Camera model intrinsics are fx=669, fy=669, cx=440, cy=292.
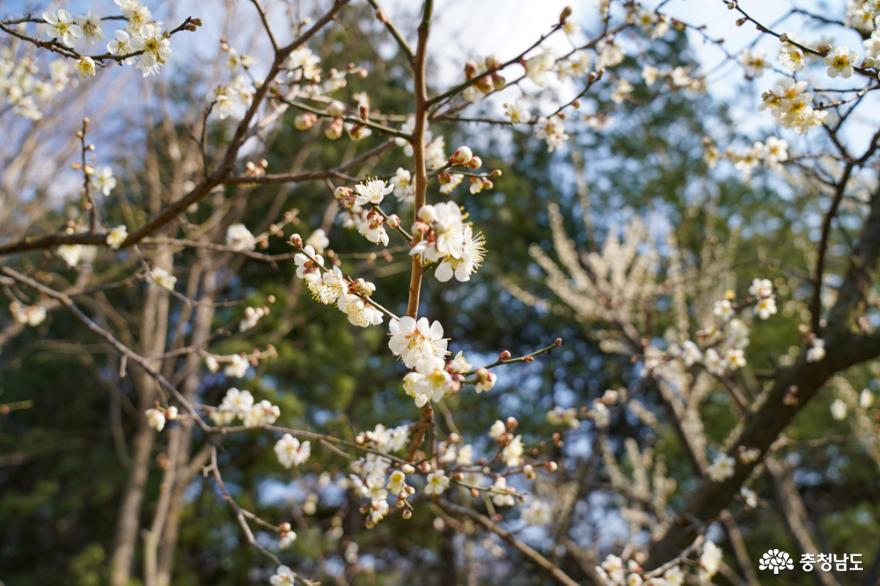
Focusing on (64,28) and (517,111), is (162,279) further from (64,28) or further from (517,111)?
(517,111)

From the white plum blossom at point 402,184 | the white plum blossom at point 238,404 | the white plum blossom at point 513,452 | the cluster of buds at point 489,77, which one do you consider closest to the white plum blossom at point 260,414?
the white plum blossom at point 238,404

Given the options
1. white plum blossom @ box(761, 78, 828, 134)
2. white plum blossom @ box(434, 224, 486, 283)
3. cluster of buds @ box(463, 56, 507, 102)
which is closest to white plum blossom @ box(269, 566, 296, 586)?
white plum blossom @ box(434, 224, 486, 283)

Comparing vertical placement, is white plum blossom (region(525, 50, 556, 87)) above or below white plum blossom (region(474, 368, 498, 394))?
above

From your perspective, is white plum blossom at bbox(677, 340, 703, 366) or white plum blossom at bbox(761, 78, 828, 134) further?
white plum blossom at bbox(677, 340, 703, 366)

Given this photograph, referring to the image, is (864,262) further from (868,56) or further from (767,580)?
(767,580)

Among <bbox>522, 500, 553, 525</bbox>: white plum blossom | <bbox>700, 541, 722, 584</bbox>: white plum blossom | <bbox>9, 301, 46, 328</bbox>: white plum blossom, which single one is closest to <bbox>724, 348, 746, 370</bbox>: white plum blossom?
<bbox>700, 541, 722, 584</bbox>: white plum blossom

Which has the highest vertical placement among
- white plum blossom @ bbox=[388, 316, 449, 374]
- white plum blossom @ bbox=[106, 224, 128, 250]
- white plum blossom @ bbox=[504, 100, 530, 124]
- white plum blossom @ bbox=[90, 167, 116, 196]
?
white plum blossom @ bbox=[504, 100, 530, 124]

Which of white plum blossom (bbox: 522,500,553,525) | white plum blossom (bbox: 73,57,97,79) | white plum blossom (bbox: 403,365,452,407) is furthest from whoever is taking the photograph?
white plum blossom (bbox: 522,500,553,525)

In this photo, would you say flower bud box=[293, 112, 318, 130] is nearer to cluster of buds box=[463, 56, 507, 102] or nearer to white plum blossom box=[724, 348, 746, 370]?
cluster of buds box=[463, 56, 507, 102]

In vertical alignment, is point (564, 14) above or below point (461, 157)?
above

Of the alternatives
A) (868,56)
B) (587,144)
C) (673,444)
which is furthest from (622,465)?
(868,56)

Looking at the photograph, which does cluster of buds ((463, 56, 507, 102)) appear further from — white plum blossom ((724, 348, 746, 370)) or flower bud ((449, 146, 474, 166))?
white plum blossom ((724, 348, 746, 370))

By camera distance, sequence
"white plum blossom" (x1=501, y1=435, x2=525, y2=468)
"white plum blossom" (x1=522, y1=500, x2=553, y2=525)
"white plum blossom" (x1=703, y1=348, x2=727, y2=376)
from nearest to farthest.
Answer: "white plum blossom" (x1=501, y1=435, x2=525, y2=468)
"white plum blossom" (x1=522, y1=500, x2=553, y2=525)
"white plum blossom" (x1=703, y1=348, x2=727, y2=376)

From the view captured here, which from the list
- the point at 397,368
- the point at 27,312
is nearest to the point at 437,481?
the point at 27,312
